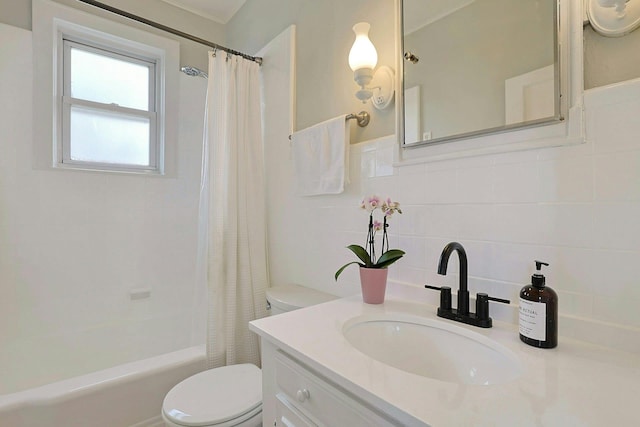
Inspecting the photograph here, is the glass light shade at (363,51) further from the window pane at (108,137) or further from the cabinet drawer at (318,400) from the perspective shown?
the window pane at (108,137)

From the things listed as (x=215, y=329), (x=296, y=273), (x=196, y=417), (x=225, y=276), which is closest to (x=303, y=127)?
(x=296, y=273)

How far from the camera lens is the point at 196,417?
1.03 metres

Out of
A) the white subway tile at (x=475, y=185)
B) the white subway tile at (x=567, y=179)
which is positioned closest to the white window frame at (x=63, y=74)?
the white subway tile at (x=475, y=185)

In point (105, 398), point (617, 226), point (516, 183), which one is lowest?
point (105, 398)

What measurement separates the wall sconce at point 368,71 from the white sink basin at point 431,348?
0.83 meters

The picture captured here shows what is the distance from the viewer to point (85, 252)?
1.95m

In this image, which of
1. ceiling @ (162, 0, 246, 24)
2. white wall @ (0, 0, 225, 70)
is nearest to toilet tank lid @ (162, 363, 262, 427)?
white wall @ (0, 0, 225, 70)

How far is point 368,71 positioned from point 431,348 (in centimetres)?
102

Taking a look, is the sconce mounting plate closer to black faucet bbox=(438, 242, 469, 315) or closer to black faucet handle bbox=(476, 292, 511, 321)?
black faucet bbox=(438, 242, 469, 315)

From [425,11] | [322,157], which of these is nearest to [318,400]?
[322,157]

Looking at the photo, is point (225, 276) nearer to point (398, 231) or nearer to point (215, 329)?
point (215, 329)

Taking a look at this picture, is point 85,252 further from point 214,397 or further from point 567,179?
point 567,179

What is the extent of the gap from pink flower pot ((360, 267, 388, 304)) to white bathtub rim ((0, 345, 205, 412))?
97 cm

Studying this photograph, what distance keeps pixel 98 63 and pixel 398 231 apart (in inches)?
92.4
